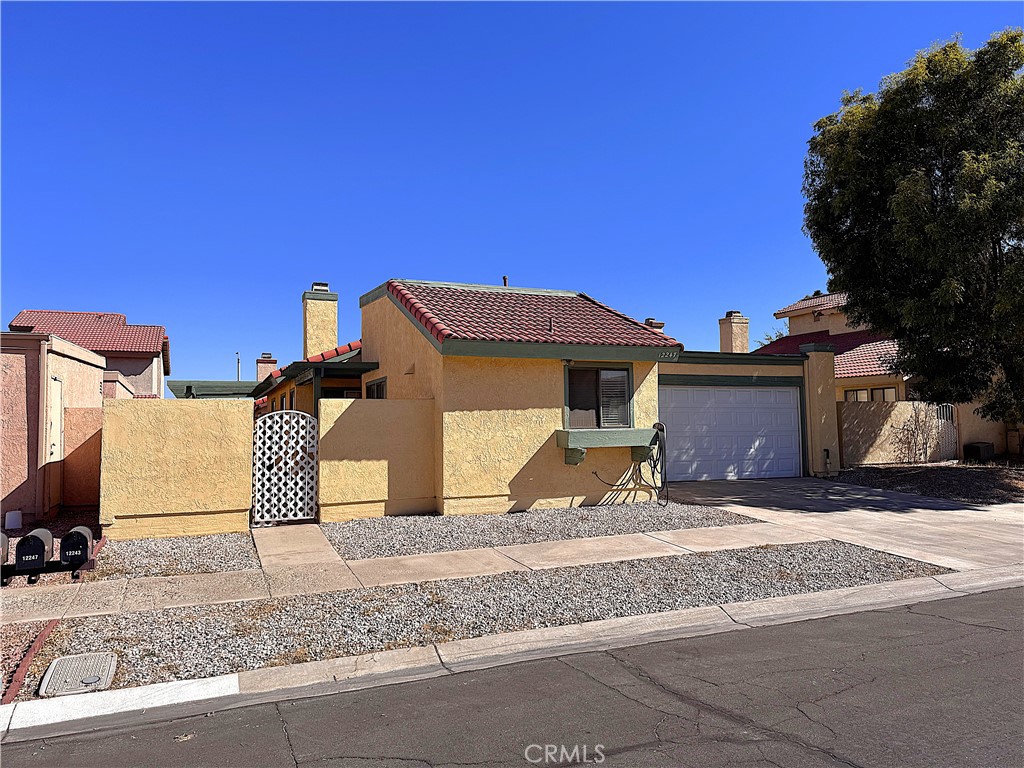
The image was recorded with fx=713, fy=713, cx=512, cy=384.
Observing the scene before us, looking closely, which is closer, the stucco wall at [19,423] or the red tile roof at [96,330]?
the stucco wall at [19,423]

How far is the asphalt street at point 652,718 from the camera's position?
13.5 ft

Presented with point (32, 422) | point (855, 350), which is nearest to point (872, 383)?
point (855, 350)

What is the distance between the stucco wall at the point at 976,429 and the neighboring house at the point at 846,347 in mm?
1762

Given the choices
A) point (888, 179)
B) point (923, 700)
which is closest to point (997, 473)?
point (888, 179)

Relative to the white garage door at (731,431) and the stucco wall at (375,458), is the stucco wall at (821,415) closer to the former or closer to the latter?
the white garage door at (731,431)

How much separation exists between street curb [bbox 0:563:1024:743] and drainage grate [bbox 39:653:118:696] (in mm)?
129

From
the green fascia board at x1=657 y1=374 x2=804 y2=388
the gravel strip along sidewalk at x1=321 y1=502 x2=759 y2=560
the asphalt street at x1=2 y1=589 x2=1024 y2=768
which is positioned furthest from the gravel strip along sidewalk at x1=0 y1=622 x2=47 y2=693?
the green fascia board at x1=657 y1=374 x2=804 y2=388

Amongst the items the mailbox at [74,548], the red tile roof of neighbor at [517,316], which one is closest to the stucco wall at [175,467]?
the mailbox at [74,548]

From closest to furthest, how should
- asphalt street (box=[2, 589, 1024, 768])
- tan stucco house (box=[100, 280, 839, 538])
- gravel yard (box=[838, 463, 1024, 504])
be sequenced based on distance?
1. asphalt street (box=[2, 589, 1024, 768])
2. tan stucco house (box=[100, 280, 839, 538])
3. gravel yard (box=[838, 463, 1024, 504])

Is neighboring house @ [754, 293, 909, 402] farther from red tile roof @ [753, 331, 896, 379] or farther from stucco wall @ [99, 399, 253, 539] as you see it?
stucco wall @ [99, 399, 253, 539]

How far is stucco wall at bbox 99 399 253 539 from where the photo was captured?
10.5 meters

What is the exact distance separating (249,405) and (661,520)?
22.7ft

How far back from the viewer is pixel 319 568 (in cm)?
866

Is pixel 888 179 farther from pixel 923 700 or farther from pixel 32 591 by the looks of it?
pixel 32 591
